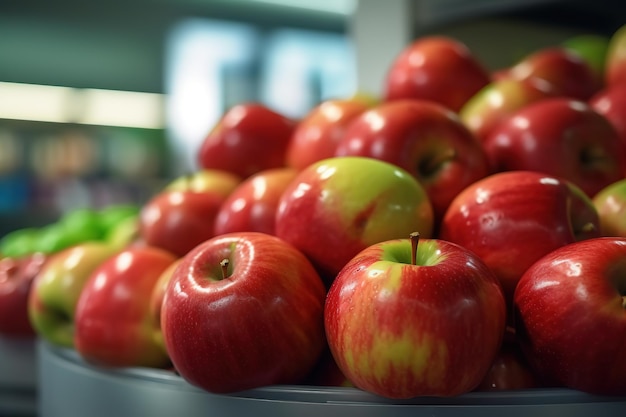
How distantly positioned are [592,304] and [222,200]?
0.54 meters

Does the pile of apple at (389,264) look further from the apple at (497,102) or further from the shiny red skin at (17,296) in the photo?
the shiny red skin at (17,296)

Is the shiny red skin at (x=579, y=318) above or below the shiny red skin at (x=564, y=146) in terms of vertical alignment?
below

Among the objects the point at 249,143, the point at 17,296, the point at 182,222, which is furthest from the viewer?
the point at 17,296

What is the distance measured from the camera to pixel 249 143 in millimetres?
1038

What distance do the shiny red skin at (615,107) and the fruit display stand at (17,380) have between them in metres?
0.87

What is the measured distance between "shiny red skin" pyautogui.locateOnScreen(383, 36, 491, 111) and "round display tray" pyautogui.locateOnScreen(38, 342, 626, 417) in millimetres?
568

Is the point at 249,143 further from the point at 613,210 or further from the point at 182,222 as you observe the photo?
the point at 613,210

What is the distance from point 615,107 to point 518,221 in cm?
40

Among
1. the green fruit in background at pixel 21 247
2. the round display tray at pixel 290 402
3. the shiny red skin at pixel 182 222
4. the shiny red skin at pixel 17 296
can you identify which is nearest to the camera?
the round display tray at pixel 290 402

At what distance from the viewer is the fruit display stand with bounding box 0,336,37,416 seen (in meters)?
1.10

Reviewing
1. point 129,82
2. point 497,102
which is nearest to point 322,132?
point 497,102

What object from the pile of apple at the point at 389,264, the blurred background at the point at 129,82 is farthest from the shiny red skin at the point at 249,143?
the blurred background at the point at 129,82

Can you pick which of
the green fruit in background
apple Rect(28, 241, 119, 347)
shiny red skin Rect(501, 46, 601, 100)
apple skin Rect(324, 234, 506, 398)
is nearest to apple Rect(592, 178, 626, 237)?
apple skin Rect(324, 234, 506, 398)

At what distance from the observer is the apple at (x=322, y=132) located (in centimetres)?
94
